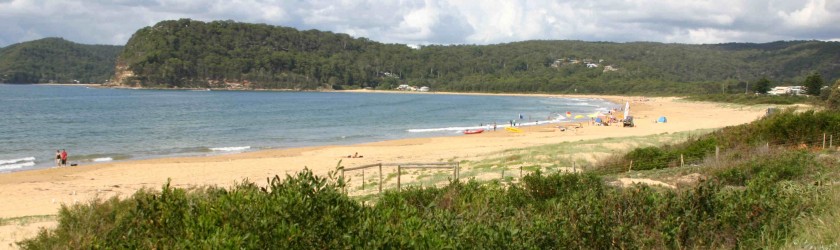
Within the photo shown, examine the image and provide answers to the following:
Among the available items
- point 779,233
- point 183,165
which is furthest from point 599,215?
point 183,165

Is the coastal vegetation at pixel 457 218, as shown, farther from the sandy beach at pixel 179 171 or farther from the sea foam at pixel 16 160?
the sea foam at pixel 16 160

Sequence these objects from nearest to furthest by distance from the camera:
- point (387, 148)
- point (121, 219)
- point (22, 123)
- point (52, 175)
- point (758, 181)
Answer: point (121, 219), point (758, 181), point (52, 175), point (387, 148), point (22, 123)

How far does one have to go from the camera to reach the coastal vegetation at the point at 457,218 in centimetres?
495

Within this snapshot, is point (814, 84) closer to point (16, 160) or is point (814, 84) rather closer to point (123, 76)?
point (16, 160)

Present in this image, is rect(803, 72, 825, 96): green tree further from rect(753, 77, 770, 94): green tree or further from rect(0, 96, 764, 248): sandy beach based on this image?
rect(0, 96, 764, 248): sandy beach

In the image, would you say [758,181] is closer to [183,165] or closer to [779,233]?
[779,233]

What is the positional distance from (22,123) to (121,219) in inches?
2135

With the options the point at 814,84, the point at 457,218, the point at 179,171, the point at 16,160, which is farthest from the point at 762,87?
the point at 457,218

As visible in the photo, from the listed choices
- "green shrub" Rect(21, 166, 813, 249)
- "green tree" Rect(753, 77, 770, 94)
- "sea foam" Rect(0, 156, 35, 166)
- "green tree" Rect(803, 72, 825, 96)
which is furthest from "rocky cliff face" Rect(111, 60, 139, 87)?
"green shrub" Rect(21, 166, 813, 249)

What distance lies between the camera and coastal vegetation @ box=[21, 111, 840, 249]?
495 centimetres

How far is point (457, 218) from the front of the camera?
21.5 ft

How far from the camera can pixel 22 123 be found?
52.4 metres

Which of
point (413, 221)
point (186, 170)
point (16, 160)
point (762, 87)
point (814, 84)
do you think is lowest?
point (16, 160)

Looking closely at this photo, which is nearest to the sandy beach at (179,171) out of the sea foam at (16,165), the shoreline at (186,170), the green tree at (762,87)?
the shoreline at (186,170)
